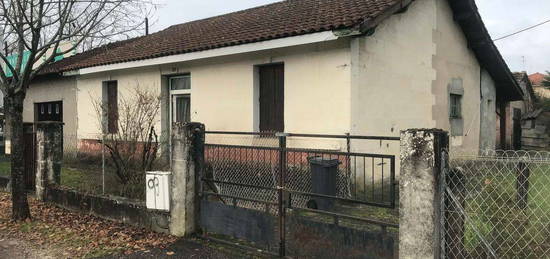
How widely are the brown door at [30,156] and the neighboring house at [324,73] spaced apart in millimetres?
2228

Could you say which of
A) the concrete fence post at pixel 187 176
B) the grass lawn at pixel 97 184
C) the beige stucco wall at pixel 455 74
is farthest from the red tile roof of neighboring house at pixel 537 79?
the concrete fence post at pixel 187 176

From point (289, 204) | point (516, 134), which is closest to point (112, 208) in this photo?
point (289, 204)

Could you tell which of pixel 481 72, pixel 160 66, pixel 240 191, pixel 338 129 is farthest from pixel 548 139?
pixel 240 191

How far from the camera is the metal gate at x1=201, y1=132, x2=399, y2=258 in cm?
429

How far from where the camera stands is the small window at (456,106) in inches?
500

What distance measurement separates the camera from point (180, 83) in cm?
1216

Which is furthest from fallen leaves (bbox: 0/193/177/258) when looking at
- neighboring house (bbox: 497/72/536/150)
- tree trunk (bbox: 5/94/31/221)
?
neighboring house (bbox: 497/72/536/150)

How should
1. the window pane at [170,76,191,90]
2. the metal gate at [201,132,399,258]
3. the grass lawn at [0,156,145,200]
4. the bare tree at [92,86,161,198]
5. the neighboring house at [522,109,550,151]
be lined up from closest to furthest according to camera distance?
the metal gate at [201,132,399,258] → the grass lawn at [0,156,145,200] → the bare tree at [92,86,161,198] → the window pane at [170,76,191,90] → the neighboring house at [522,109,550,151]

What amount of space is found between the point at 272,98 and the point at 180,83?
3.48 m

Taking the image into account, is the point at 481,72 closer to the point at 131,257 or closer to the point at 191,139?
the point at 191,139

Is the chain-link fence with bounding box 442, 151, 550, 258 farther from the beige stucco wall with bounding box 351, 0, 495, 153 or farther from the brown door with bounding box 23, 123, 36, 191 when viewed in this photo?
the brown door with bounding box 23, 123, 36, 191

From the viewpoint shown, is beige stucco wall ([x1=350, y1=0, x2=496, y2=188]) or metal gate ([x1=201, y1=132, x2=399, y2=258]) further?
beige stucco wall ([x1=350, y1=0, x2=496, y2=188])

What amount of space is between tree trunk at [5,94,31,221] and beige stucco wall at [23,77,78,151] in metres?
8.85

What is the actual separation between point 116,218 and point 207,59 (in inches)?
210
